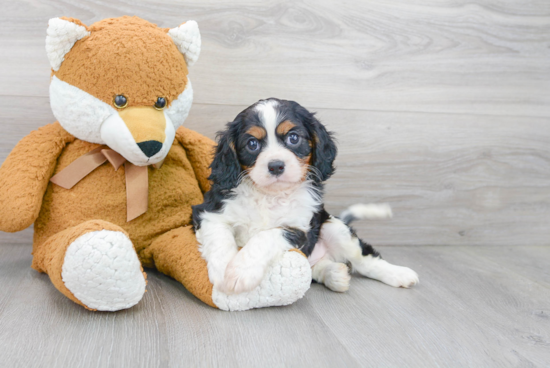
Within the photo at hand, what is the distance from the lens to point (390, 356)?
1.16 m

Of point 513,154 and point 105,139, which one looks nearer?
point 105,139

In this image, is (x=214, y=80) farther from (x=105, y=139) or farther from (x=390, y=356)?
(x=390, y=356)

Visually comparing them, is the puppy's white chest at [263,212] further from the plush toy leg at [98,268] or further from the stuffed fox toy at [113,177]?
the plush toy leg at [98,268]

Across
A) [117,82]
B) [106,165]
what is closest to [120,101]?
[117,82]

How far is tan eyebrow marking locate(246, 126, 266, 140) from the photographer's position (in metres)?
1.43

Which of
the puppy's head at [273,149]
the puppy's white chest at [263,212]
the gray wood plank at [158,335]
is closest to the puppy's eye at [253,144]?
the puppy's head at [273,149]

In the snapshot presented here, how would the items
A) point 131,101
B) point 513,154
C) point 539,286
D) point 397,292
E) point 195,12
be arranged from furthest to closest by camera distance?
point 513,154 → point 195,12 → point 539,286 → point 397,292 → point 131,101

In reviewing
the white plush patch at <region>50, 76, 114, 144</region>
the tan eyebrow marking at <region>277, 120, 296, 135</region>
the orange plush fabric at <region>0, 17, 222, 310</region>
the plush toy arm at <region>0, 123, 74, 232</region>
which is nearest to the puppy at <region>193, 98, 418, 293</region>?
the tan eyebrow marking at <region>277, 120, 296, 135</region>

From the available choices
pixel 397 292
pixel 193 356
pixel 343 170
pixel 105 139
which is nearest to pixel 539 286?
pixel 397 292

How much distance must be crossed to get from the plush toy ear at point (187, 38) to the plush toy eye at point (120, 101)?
269 mm

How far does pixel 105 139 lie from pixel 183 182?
0.35 metres

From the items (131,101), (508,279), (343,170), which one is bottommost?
(508,279)

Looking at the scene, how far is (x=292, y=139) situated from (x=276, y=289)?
46 centimetres

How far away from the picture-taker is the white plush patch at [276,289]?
1337 millimetres
